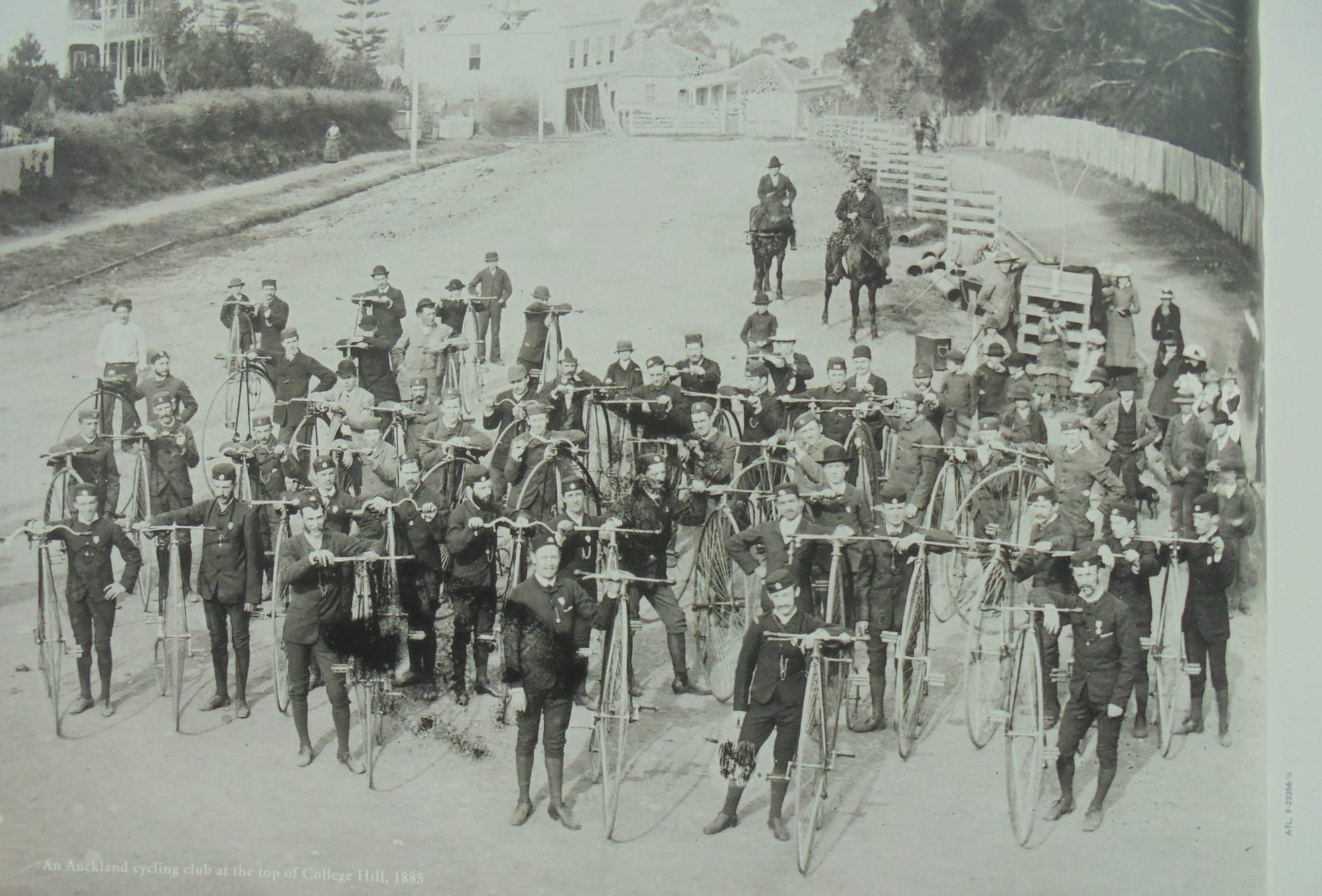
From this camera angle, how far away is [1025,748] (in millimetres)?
6426

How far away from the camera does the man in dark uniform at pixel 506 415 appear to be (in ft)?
24.9

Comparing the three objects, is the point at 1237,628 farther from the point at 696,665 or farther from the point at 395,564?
the point at 395,564

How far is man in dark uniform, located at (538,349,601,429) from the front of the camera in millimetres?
7758

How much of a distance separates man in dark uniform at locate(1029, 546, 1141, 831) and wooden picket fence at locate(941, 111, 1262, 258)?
209 centimetres

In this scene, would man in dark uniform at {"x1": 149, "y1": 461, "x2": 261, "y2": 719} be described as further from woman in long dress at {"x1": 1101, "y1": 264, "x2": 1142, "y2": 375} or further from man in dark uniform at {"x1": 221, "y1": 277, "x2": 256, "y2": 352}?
woman in long dress at {"x1": 1101, "y1": 264, "x2": 1142, "y2": 375}

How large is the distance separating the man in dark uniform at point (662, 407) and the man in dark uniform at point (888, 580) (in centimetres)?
152

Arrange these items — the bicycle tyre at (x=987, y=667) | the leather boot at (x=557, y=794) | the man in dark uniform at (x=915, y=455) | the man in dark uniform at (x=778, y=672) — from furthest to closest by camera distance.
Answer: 1. the man in dark uniform at (x=915, y=455)
2. the bicycle tyre at (x=987, y=667)
3. the leather boot at (x=557, y=794)
4. the man in dark uniform at (x=778, y=672)

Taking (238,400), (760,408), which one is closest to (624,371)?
(760,408)

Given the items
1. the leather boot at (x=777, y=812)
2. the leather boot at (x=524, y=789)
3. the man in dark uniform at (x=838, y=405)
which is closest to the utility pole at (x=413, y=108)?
the man in dark uniform at (x=838, y=405)

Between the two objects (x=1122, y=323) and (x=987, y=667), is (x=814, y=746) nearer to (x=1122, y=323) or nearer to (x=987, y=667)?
(x=987, y=667)

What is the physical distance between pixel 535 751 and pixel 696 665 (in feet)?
3.26

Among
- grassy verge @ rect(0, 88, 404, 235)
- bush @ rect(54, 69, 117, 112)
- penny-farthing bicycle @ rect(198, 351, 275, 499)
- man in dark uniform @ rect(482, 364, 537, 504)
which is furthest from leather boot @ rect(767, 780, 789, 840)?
bush @ rect(54, 69, 117, 112)

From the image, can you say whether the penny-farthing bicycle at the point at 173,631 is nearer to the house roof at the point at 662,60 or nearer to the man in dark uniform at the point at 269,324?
the man in dark uniform at the point at 269,324

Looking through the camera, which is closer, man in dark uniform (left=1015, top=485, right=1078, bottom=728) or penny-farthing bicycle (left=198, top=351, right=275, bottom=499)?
man in dark uniform (left=1015, top=485, right=1078, bottom=728)
